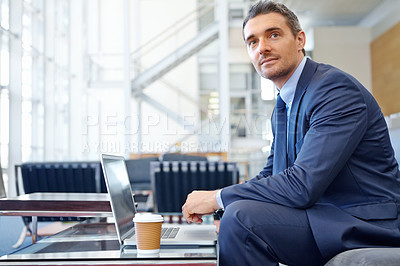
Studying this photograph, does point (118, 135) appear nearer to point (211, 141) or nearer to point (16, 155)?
point (211, 141)

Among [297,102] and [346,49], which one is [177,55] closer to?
[346,49]

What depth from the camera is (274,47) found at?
4.89ft

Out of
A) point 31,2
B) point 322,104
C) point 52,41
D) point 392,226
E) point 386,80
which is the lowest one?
point 392,226

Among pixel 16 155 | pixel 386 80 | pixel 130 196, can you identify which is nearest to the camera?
pixel 130 196

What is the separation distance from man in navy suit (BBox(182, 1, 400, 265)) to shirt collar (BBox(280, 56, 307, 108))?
A: 0.07 metres

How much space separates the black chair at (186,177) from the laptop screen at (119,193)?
207 centimetres

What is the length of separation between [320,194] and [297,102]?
1.05 feet

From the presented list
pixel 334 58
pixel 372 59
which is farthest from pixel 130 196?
pixel 372 59

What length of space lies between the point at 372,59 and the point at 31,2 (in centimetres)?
680

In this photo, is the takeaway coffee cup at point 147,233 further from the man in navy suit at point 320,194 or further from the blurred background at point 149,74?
the blurred background at point 149,74

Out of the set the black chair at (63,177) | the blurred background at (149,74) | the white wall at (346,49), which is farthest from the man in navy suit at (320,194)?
the white wall at (346,49)

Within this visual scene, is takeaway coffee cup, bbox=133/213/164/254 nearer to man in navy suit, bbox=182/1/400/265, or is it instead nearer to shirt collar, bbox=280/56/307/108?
man in navy suit, bbox=182/1/400/265

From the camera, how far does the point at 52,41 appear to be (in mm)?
9031

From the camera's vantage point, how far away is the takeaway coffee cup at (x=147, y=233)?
1.09 metres
